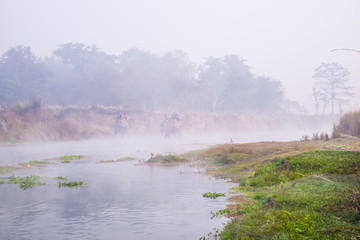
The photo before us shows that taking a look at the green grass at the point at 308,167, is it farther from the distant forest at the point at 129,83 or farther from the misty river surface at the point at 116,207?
the distant forest at the point at 129,83

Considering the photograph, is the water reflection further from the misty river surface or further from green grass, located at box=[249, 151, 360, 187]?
green grass, located at box=[249, 151, 360, 187]

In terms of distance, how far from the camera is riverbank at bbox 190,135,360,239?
308 inches

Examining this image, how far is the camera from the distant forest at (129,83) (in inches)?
3441

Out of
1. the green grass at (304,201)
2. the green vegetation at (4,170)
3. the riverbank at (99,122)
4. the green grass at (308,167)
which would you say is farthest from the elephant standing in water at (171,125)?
the green grass at (308,167)

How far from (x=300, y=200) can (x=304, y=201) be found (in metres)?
0.17

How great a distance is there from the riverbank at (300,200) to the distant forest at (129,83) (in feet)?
238

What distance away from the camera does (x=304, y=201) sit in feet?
32.7

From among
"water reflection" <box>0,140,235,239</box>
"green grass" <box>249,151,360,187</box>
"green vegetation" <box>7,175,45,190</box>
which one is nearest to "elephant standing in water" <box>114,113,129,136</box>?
"water reflection" <box>0,140,235,239</box>

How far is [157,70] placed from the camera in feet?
333

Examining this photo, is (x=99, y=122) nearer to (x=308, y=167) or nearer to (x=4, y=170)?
(x=4, y=170)

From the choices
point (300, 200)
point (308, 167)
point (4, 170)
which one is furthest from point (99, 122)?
point (300, 200)

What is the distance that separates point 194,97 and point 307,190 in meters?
86.7

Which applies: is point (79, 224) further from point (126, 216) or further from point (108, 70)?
point (108, 70)

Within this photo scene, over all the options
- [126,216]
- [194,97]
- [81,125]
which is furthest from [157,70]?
[126,216]
